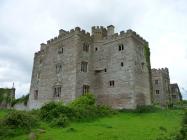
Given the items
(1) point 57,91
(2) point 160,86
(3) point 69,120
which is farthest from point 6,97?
(2) point 160,86

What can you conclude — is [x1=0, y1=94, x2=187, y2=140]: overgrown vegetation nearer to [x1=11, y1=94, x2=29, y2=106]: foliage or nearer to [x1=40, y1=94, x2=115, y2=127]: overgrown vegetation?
[x1=40, y1=94, x2=115, y2=127]: overgrown vegetation

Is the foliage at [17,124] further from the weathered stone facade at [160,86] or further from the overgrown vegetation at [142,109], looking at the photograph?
the weathered stone facade at [160,86]

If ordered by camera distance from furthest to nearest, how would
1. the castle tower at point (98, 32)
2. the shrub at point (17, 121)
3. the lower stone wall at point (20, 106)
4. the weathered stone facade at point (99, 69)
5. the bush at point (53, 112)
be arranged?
the lower stone wall at point (20, 106) < the castle tower at point (98, 32) < the weathered stone facade at point (99, 69) < the bush at point (53, 112) < the shrub at point (17, 121)

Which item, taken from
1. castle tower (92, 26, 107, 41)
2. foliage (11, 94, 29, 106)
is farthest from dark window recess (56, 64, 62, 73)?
foliage (11, 94, 29, 106)

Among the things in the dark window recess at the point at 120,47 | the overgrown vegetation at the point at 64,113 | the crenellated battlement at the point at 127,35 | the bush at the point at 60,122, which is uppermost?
the crenellated battlement at the point at 127,35

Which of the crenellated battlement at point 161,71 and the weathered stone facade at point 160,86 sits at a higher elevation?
the crenellated battlement at point 161,71

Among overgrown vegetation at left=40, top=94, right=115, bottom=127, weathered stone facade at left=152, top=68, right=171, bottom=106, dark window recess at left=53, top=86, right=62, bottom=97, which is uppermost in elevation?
weathered stone facade at left=152, top=68, right=171, bottom=106

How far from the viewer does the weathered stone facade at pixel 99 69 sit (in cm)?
3516

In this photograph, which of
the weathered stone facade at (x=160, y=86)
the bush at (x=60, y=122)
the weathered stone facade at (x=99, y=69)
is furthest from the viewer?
the weathered stone facade at (x=160, y=86)

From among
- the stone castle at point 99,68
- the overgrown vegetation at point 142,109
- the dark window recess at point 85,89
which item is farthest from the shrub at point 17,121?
the dark window recess at point 85,89

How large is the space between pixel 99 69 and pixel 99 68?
0.65 feet

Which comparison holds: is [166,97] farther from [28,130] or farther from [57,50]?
[28,130]

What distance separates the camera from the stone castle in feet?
115

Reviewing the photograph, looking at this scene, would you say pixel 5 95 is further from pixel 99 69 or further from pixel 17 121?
pixel 17 121
